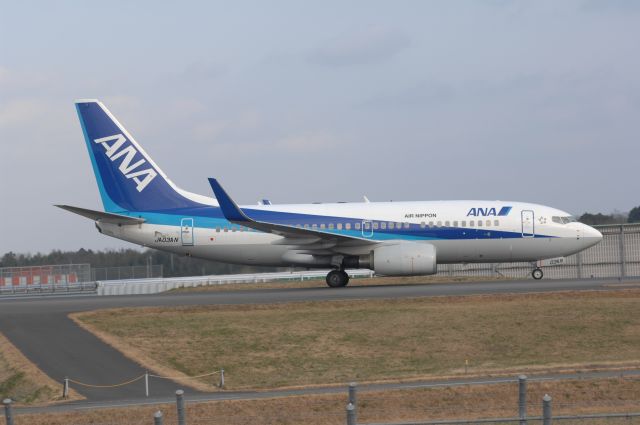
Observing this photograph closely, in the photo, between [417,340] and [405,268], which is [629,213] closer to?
[405,268]

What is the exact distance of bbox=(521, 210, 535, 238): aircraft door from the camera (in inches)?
1665

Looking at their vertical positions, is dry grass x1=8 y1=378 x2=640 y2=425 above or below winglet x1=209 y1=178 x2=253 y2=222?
below

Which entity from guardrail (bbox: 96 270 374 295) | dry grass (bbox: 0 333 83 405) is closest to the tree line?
guardrail (bbox: 96 270 374 295)

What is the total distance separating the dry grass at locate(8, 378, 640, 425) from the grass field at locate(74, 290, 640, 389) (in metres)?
2.89

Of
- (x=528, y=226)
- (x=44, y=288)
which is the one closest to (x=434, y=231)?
(x=528, y=226)

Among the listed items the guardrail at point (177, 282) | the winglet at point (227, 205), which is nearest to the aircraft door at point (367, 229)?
the winglet at point (227, 205)

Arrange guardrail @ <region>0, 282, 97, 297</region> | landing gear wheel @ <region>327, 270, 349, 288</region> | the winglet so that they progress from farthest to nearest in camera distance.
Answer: guardrail @ <region>0, 282, 97, 297</region> < landing gear wheel @ <region>327, 270, 349, 288</region> < the winglet

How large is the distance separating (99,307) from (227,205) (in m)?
6.80

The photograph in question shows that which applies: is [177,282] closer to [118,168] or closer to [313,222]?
[118,168]

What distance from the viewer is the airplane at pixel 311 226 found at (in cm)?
4200

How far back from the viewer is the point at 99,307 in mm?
37594

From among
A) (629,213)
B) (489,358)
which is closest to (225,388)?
(489,358)

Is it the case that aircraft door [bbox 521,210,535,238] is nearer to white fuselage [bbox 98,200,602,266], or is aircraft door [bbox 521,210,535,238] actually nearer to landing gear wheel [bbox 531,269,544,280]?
white fuselage [bbox 98,200,602,266]

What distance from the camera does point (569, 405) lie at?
20266 millimetres
